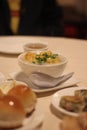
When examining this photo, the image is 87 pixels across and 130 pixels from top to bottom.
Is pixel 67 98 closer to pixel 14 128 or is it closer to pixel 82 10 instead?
pixel 14 128

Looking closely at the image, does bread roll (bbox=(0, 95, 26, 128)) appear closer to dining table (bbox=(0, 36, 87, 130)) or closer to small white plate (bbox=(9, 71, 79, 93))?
dining table (bbox=(0, 36, 87, 130))

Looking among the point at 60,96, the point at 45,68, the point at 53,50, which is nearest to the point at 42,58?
the point at 45,68

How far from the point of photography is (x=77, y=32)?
12.7 ft

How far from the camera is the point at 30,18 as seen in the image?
9.84 ft

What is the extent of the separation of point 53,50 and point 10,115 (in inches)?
32.9

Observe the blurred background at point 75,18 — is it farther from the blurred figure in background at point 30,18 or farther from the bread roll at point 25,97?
the bread roll at point 25,97

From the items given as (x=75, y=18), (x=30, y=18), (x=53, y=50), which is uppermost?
(x=53, y=50)

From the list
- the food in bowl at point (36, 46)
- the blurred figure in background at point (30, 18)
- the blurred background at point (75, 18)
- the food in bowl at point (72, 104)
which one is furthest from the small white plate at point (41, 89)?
the blurred background at point (75, 18)

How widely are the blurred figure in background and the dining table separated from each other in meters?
1.14

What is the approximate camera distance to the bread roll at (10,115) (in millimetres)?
742

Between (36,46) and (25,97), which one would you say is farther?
(36,46)

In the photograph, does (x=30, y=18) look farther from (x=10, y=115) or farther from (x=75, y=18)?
(x=10, y=115)

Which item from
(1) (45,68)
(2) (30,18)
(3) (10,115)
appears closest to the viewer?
(3) (10,115)

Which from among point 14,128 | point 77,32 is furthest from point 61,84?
point 77,32
